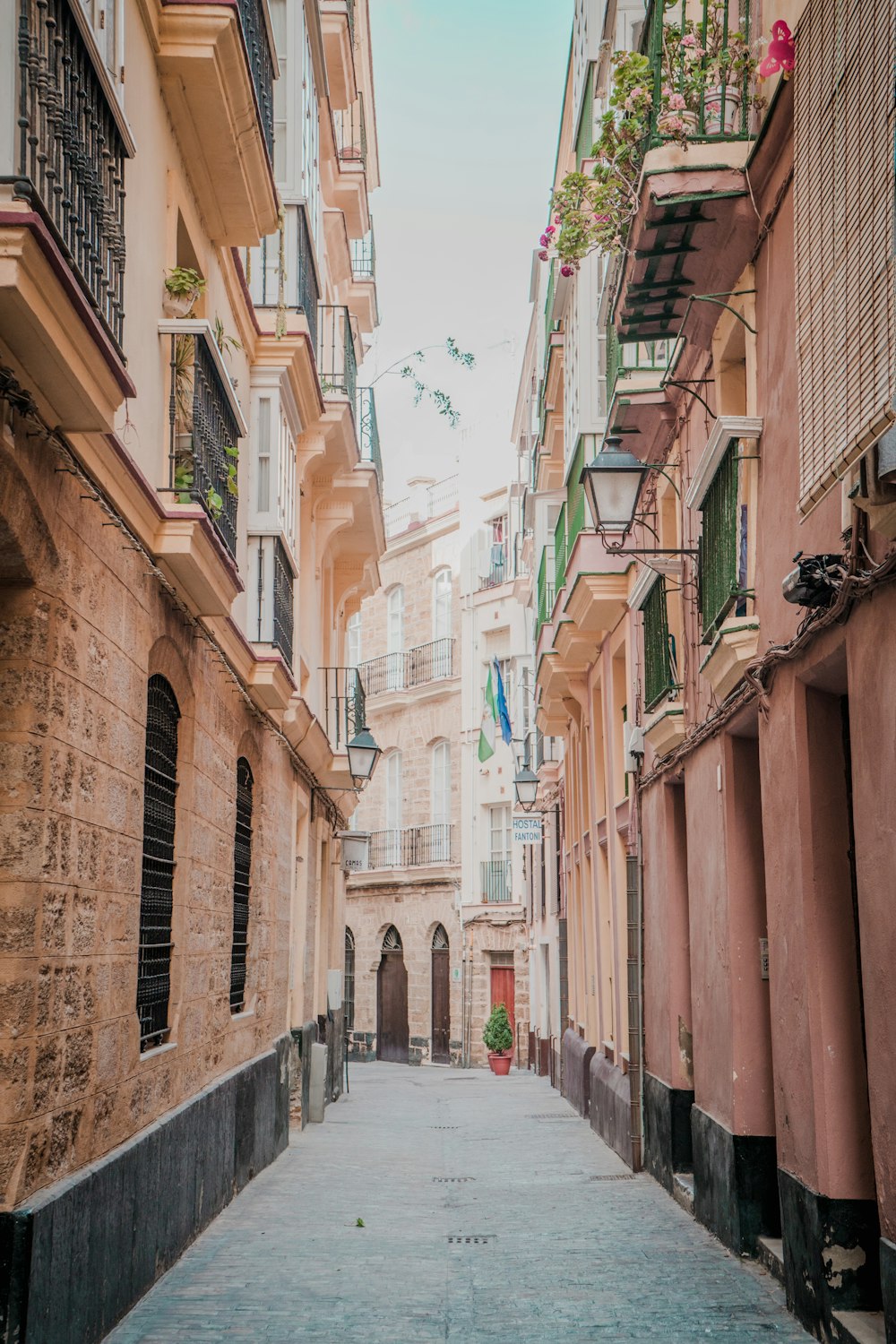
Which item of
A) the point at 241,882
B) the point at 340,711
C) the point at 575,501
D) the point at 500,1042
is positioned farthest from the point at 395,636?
the point at 241,882

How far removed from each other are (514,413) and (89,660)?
30.4 meters

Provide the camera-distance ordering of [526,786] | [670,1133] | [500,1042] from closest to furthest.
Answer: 1. [670,1133]
2. [526,786]
3. [500,1042]

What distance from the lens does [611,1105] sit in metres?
14.3

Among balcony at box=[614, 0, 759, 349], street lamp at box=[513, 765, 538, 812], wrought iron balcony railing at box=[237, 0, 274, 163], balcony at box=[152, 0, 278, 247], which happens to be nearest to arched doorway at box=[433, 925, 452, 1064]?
street lamp at box=[513, 765, 538, 812]

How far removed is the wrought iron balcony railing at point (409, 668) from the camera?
36875 millimetres

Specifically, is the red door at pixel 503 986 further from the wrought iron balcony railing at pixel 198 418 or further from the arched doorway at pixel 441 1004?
the wrought iron balcony railing at pixel 198 418

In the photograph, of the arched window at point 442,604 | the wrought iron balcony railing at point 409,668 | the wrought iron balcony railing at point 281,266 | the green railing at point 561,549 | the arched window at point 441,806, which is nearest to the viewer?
the wrought iron balcony railing at point 281,266

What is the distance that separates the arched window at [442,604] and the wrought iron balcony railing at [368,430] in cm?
1824

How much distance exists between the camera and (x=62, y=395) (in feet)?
17.7

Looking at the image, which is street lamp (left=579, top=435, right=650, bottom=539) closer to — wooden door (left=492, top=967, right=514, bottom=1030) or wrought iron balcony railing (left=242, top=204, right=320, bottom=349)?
wrought iron balcony railing (left=242, top=204, right=320, bottom=349)

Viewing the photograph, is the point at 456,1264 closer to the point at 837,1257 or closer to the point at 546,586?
the point at 837,1257

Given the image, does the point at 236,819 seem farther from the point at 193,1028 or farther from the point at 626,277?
the point at 626,277

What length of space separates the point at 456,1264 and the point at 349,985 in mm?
30327

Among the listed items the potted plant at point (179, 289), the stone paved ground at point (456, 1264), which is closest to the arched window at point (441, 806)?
the stone paved ground at point (456, 1264)
